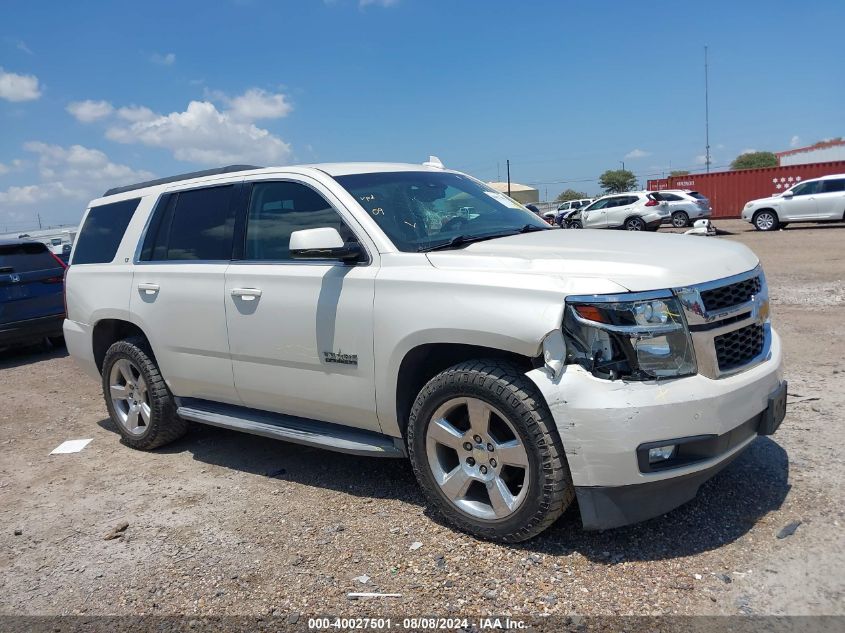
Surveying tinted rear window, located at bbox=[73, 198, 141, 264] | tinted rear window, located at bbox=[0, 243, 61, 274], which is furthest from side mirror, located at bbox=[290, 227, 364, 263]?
tinted rear window, located at bbox=[0, 243, 61, 274]

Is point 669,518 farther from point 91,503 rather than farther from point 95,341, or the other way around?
point 95,341

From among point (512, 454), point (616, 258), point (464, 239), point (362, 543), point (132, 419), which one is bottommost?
point (362, 543)

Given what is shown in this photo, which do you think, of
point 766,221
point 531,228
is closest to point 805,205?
point 766,221

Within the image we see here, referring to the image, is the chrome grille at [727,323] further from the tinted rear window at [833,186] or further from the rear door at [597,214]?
the rear door at [597,214]

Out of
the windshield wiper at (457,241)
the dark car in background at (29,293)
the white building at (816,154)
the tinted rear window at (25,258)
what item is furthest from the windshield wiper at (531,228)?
the white building at (816,154)

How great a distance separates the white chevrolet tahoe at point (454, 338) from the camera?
2.93 meters

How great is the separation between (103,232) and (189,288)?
151cm

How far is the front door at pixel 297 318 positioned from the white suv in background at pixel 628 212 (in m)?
20.9

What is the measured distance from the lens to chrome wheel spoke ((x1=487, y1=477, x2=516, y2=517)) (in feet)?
10.6

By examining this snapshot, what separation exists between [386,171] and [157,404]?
7.86 ft

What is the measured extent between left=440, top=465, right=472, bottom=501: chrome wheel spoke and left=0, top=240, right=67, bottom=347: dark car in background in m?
7.72

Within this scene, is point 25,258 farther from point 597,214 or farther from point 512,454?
point 597,214

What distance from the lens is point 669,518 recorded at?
349 cm

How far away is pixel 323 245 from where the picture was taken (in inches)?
140
